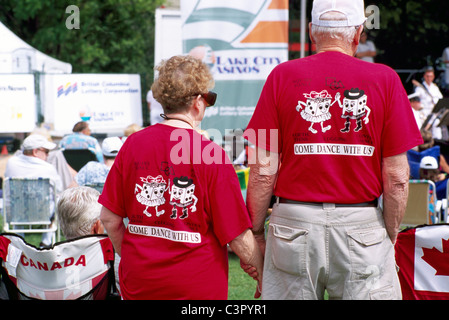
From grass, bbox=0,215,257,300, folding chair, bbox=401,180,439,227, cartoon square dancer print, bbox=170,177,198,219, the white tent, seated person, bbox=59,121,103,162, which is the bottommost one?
grass, bbox=0,215,257,300

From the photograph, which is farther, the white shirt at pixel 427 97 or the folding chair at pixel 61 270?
the white shirt at pixel 427 97

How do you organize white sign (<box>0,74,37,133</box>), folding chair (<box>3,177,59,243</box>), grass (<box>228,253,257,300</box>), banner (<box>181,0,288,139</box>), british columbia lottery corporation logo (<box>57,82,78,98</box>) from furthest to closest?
british columbia lottery corporation logo (<box>57,82,78,98</box>) → white sign (<box>0,74,37,133</box>) → folding chair (<box>3,177,59,243</box>) → banner (<box>181,0,288,139</box>) → grass (<box>228,253,257,300</box>)

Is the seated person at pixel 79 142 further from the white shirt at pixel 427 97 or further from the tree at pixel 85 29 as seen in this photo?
the tree at pixel 85 29

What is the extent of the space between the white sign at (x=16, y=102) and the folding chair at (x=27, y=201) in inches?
210

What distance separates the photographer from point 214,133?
6703 millimetres

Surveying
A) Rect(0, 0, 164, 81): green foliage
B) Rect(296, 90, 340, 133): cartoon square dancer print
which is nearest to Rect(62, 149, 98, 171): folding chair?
Rect(296, 90, 340, 133): cartoon square dancer print

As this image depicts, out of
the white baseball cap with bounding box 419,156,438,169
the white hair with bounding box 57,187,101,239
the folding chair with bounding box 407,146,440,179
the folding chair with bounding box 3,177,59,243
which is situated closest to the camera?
the white hair with bounding box 57,187,101,239

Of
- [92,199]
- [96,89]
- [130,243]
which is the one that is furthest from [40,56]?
[130,243]

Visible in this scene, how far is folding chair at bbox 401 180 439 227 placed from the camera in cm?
667

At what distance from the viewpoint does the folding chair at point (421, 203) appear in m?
6.67

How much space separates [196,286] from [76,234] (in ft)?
4.48

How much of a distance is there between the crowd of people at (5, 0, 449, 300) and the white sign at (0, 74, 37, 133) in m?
9.77

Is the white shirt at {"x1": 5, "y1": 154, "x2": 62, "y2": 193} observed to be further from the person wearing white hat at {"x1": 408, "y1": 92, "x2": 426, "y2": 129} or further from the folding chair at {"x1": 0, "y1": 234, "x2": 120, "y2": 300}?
the person wearing white hat at {"x1": 408, "y1": 92, "x2": 426, "y2": 129}

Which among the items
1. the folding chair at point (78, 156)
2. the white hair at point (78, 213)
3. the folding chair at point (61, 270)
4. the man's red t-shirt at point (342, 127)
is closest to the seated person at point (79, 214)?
the white hair at point (78, 213)
